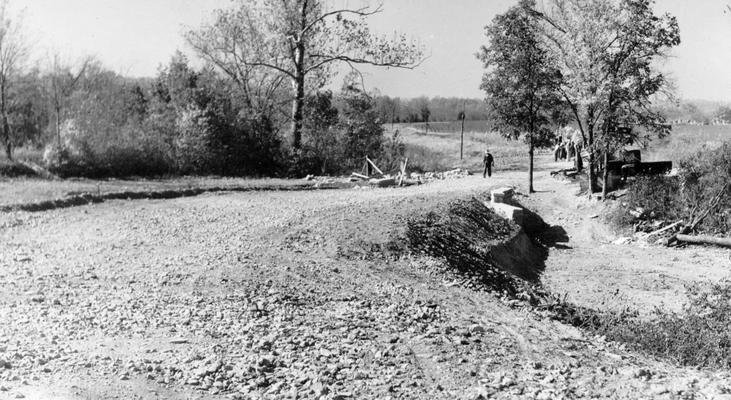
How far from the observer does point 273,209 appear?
14.6 metres

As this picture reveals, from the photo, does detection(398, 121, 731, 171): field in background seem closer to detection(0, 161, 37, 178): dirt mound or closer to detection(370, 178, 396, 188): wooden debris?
detection(370, 178, 396, 188): wooden debris

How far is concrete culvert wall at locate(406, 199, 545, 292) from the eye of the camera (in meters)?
11.7

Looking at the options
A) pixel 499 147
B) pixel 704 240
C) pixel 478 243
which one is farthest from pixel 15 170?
pixel 499 147

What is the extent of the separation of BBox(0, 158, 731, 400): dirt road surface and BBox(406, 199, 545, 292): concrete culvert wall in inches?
21.7

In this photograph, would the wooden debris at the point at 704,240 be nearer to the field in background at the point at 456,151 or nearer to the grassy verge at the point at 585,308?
the grassy verge at the point at 585,308

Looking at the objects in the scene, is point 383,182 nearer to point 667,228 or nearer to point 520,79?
point 520,79

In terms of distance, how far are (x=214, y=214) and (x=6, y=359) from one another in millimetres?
7727

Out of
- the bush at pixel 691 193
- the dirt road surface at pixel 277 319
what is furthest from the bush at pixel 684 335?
the bush at pixel 691 193

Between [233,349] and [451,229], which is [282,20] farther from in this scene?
[233,349]

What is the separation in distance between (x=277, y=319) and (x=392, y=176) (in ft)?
53.2

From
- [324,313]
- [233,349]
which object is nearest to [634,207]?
[324,313]

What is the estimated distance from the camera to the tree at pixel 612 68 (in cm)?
1877

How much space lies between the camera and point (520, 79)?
21.0 m

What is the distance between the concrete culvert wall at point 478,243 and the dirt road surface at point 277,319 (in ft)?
1.81
